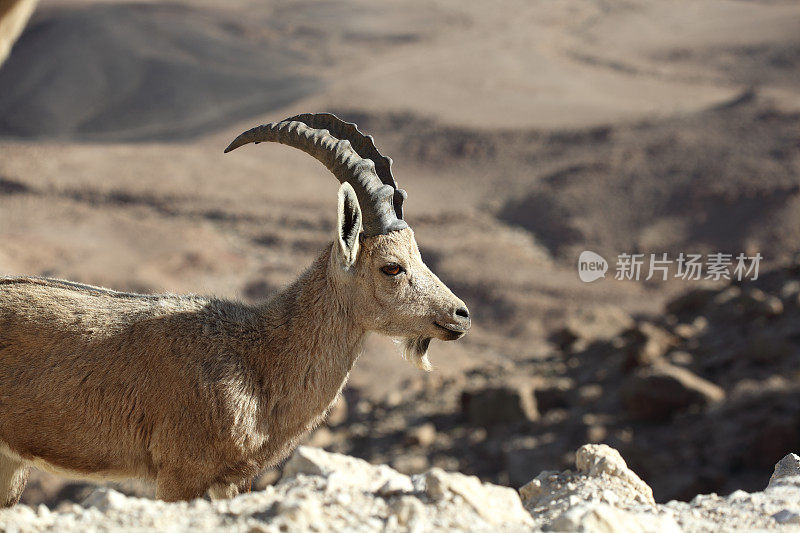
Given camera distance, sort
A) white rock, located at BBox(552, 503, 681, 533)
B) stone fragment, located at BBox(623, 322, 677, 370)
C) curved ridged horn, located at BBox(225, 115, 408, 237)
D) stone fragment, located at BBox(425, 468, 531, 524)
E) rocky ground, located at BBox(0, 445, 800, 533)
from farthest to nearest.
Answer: stone fragment, located at BBox(623, 322, 677, 370) < curved ridged horn, located at BBox(225, 115, 408, 237) < stone fragment, located at BBox(425, 468, 531, 524) < white rock, located at BBox(552, 503, 681, 533) < rocky ground, located at BBox(0, 445, 800, 533)

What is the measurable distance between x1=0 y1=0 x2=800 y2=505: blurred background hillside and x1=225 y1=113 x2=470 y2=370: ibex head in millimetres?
1743

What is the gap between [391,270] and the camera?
5691 mm

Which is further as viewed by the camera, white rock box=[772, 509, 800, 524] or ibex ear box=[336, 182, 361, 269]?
ibex ear box=[336, 182, 361, 269]

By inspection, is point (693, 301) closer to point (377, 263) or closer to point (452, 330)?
point (452, 330)

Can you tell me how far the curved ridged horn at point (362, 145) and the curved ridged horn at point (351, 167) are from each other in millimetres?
188

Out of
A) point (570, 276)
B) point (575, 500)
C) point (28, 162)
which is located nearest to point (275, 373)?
point (575, 500)

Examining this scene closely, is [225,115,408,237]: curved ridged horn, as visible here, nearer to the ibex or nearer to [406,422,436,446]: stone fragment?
the ibex

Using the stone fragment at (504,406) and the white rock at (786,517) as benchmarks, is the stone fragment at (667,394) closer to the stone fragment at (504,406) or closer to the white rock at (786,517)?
the stone fragment at (504,406)

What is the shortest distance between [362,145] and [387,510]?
267 cm

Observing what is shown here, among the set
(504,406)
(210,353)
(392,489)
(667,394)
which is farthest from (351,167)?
(504,406)

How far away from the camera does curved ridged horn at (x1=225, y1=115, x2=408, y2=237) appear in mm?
5664

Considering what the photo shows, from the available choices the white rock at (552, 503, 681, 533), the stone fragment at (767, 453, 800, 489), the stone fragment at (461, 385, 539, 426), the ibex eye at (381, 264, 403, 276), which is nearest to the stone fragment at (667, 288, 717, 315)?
the stone fragment at (461, 385, 539, 426)

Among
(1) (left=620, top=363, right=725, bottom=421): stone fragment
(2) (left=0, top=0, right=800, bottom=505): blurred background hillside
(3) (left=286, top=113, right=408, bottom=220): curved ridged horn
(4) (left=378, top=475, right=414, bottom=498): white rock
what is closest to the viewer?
(4) (left=378, top=475, right=414, bottom=498): white rock

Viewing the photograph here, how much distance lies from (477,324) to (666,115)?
17.4 m
